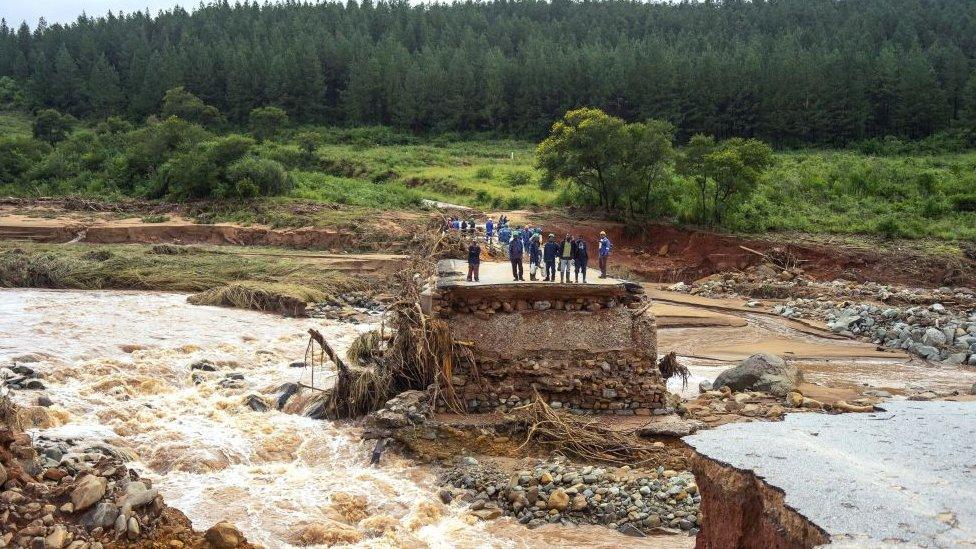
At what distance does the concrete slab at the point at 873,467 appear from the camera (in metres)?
5.58

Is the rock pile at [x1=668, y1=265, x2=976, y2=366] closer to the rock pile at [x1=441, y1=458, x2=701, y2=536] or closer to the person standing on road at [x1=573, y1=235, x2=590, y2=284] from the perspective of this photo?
the person standing on road at [x1=573, y1=235, x2=590, y2=284]

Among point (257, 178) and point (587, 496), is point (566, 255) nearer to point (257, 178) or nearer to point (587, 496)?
point (587, 496)

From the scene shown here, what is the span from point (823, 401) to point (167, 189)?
124 feet

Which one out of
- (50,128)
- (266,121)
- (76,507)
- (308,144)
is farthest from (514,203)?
(50,128)

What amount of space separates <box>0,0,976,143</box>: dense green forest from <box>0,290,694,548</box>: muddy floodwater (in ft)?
177

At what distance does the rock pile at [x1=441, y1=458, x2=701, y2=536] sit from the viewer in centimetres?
1035

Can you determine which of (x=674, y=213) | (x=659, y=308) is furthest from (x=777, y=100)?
(x=659, y=308)

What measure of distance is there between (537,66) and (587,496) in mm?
68367

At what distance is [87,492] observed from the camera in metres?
8.98

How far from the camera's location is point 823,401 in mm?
16000

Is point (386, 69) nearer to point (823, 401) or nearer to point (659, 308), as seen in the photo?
point (659, 308)

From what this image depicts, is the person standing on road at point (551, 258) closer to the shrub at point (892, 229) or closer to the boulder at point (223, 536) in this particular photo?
the boulder at point (223, 536)

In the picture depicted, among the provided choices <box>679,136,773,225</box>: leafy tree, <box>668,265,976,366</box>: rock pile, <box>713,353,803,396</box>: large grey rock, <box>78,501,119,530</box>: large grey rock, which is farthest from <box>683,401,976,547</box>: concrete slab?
<box>679,136,773,225</box>: leafy tree

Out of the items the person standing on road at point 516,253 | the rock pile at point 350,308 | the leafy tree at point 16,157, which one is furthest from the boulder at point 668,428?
the leafy tree at point 16,157
